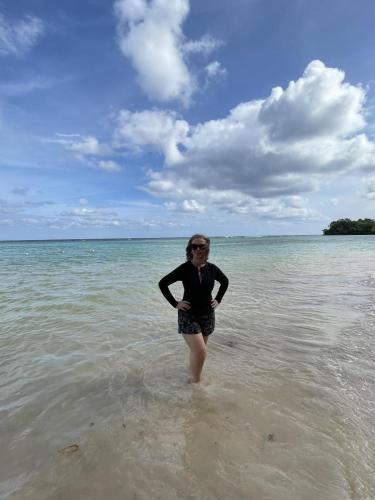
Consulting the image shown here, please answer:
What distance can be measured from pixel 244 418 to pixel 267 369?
1.54m

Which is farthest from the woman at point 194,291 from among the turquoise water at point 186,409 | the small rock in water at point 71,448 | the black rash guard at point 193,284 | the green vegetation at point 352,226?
the green vegetation at point 352,226

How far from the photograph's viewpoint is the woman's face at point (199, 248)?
14.1 feet

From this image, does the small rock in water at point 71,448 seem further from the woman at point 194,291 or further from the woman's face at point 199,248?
the woman's face at point 199,248

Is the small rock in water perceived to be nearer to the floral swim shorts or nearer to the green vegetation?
the floral swim shorts

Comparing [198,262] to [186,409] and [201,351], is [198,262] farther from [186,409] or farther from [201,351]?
[186,409]

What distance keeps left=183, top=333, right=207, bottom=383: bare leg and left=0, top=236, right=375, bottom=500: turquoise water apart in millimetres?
297

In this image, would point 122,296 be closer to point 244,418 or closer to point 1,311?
point 1,311

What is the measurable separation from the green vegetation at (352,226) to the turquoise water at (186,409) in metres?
135

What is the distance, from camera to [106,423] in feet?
12.1

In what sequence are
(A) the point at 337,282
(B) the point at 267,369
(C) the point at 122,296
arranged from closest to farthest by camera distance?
(B) the point at 267,369 → (C) the point at 122,296 → (A) the point at 337,282

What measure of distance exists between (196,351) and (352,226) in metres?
145

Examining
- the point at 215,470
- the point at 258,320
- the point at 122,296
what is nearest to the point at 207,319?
the point at 215,470

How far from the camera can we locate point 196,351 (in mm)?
4469

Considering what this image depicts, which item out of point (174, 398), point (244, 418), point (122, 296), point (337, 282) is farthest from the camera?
point (337, 282)
